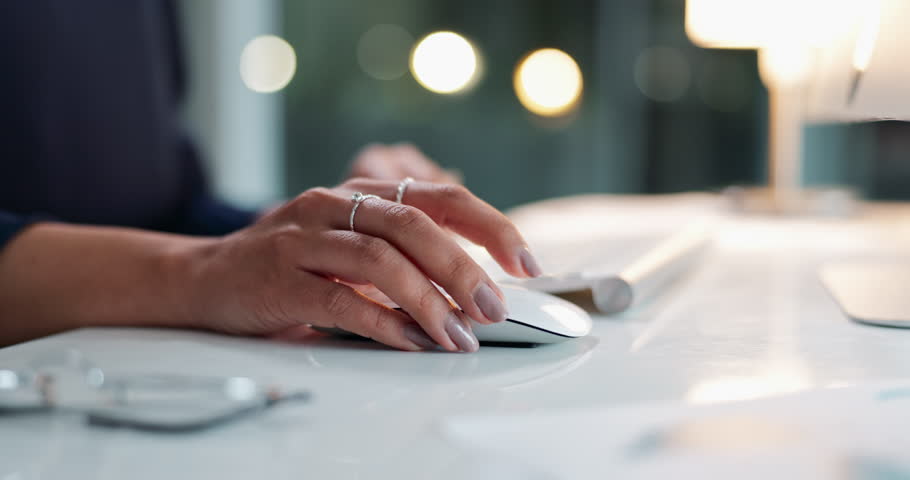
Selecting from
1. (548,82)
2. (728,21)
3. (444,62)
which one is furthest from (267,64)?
(728,21)

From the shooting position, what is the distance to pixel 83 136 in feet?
3.84

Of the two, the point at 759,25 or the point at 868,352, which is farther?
the point at 759,25

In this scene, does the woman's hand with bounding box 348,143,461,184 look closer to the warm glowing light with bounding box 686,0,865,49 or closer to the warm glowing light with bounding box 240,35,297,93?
the warm glowing light with bounding box 686,0,865,49

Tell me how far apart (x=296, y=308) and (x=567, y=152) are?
335 cm

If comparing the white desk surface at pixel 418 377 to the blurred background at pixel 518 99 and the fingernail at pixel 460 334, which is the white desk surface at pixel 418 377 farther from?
the blurred background at pixel 518 99

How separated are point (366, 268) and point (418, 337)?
5 centimetres

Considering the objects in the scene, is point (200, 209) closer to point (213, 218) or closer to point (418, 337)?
point (213, 218)

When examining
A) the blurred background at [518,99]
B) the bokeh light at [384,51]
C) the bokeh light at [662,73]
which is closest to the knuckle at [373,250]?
the blurred background at [518,99]

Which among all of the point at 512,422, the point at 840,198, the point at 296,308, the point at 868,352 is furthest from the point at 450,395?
the point at 840,198

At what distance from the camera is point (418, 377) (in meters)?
0.43

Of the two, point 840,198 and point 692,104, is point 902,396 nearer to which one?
point 840,198

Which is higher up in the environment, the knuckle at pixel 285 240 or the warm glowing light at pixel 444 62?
the warm glowing light at pixel 444 62

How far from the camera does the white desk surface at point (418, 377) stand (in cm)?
31

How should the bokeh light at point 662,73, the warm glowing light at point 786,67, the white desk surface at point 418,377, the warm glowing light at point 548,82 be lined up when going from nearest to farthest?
the white desk surface at point 418,377 → the warm glowing light at point 786,67 → the bokeh light at point 662,73 → the warm glowing light at point 548,82
